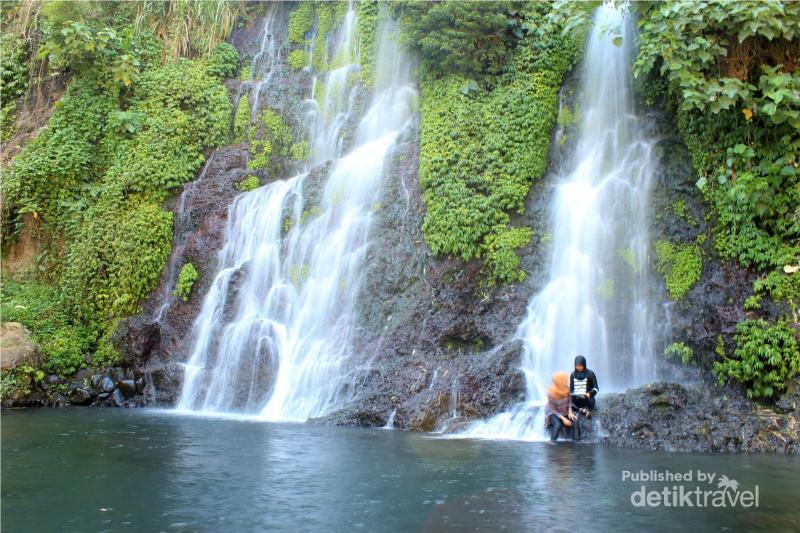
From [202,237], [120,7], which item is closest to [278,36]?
[120,7]

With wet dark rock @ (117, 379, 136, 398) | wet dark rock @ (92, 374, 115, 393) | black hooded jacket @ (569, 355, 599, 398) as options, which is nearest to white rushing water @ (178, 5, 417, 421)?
wet dark rock @ (117, 379, 136, 398)

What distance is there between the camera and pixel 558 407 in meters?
9.05

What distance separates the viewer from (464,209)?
1241cm

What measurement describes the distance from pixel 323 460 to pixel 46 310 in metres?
10.1

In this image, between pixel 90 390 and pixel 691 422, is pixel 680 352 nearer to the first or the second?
pixel 691 422

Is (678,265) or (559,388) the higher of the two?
(678,265)

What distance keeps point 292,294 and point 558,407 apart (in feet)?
20.4

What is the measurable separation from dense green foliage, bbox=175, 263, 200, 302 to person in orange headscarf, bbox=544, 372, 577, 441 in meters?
8.38

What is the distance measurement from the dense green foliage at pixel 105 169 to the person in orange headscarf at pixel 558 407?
9.38 metres

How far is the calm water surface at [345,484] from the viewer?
5539mm

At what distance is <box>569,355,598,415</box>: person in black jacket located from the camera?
9070mm

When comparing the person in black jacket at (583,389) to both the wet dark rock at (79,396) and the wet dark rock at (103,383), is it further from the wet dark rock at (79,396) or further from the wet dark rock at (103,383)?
the wet dark rock at (79,396)

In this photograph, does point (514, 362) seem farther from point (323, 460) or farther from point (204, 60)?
point (204, 60)

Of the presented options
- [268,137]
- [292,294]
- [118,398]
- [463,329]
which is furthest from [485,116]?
[118,398]
